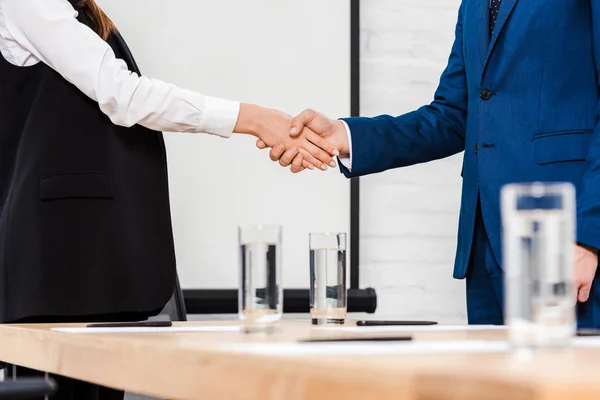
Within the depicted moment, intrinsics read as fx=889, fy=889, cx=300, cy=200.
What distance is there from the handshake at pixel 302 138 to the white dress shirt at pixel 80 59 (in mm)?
342

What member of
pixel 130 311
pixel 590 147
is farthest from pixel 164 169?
pixel 590 147

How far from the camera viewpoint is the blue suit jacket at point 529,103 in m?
1.56

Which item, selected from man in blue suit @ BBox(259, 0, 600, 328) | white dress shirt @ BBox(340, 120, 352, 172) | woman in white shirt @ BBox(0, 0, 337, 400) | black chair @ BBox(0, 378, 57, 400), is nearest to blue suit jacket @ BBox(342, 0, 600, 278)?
man in blue suit @ BBox(259, 0, 600, 328)

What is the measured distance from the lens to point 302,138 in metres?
2.10

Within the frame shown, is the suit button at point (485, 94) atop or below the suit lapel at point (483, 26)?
below

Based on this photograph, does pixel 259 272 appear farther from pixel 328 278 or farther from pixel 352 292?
pixel 352 292

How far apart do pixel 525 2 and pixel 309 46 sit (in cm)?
100

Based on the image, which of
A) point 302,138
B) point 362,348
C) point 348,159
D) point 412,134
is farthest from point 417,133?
point 362,348

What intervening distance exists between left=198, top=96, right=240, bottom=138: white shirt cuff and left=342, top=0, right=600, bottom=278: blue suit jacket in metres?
0.49

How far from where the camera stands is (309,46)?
8.43 ft

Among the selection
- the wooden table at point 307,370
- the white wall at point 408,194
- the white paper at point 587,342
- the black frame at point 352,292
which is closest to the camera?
the wooden table at point 307,370

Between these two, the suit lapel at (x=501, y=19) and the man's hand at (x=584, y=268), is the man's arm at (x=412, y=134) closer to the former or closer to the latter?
the suit lapel at (x=501, y=19)

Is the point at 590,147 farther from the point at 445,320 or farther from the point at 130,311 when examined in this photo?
the point at 445,320

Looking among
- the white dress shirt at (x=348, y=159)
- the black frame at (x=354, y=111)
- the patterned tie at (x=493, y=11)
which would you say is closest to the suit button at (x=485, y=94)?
the patterned tie at (x=493, y=11)
